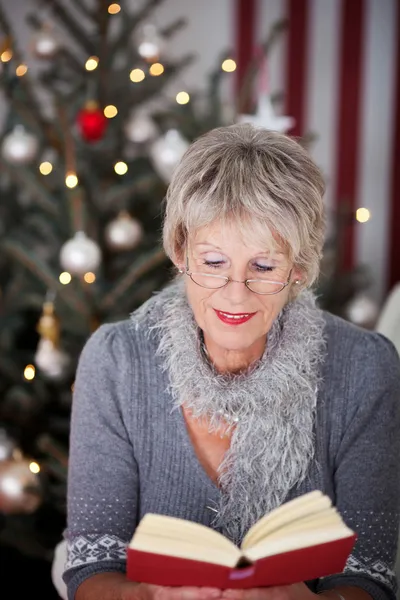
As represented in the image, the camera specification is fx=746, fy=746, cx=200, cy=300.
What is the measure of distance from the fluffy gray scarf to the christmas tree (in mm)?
753

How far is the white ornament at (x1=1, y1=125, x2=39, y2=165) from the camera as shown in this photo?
222 centimetres

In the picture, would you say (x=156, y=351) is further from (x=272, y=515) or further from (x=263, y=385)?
(x=272, y=515)

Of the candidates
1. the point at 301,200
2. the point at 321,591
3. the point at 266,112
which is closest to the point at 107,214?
the point at 266,112

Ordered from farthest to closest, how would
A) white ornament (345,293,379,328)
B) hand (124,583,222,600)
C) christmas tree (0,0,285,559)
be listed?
white ornament (345,293,379,328) → christmas tree (0,0,285,559) → hand (124,583,222,600)

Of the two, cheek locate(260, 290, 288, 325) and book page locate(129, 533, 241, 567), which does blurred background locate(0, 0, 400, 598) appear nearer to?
cheek locate(260, 290, 288, 325)

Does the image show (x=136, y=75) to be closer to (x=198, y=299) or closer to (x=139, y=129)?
(x=139, y=129)

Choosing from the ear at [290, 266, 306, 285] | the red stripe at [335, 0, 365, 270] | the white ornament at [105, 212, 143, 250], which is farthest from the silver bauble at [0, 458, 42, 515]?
the red stripe at [335, 0, 365, 270]

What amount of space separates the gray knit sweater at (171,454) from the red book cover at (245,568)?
0.95ft

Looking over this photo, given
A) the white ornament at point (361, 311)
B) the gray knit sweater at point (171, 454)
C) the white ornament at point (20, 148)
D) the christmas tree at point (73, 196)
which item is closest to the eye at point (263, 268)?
the gray knit sweater at point (171, 454)

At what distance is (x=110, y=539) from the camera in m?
1.34

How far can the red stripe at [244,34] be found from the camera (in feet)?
10.8

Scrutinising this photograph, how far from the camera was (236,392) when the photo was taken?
1.41 metres

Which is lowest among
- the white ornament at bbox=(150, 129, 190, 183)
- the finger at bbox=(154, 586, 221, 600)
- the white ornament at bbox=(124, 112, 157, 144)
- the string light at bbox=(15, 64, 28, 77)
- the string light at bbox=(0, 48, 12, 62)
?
the finger at bbox=(154, 586, 221, 600)

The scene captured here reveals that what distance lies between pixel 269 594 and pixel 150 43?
1748 mm
